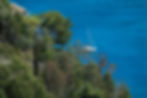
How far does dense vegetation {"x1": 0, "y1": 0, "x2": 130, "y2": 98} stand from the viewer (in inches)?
54.9

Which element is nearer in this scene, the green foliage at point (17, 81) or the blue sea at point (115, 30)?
the green foliage at point (17, 81)

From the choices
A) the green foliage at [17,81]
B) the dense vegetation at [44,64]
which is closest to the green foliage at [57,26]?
the dense vegetation at [44,64]

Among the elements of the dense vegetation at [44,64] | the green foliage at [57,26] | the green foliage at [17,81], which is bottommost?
the green foliage at [17,81]

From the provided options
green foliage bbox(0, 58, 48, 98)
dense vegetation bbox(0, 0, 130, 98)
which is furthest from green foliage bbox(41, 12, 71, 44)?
green foliage bbox(0, 58, 48, 98)

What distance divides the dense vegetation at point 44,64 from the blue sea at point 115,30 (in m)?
0.07

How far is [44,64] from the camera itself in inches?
73.6

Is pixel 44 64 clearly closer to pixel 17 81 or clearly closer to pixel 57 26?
pixel 57 26

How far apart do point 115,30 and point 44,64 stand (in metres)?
0.58

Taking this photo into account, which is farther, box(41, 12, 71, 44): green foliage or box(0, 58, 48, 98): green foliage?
box(41, 12, 71, 44): green foliage

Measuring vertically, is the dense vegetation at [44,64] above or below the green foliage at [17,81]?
above

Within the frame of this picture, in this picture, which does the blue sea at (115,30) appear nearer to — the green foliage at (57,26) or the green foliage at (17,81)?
the green foliage at (57,26)

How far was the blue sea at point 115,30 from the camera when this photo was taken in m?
1.96

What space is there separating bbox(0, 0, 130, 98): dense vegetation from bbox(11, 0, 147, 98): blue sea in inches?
2.7

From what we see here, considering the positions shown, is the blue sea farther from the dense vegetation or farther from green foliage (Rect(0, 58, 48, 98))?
green foliage (Rect(0, 58, 48, 98))
